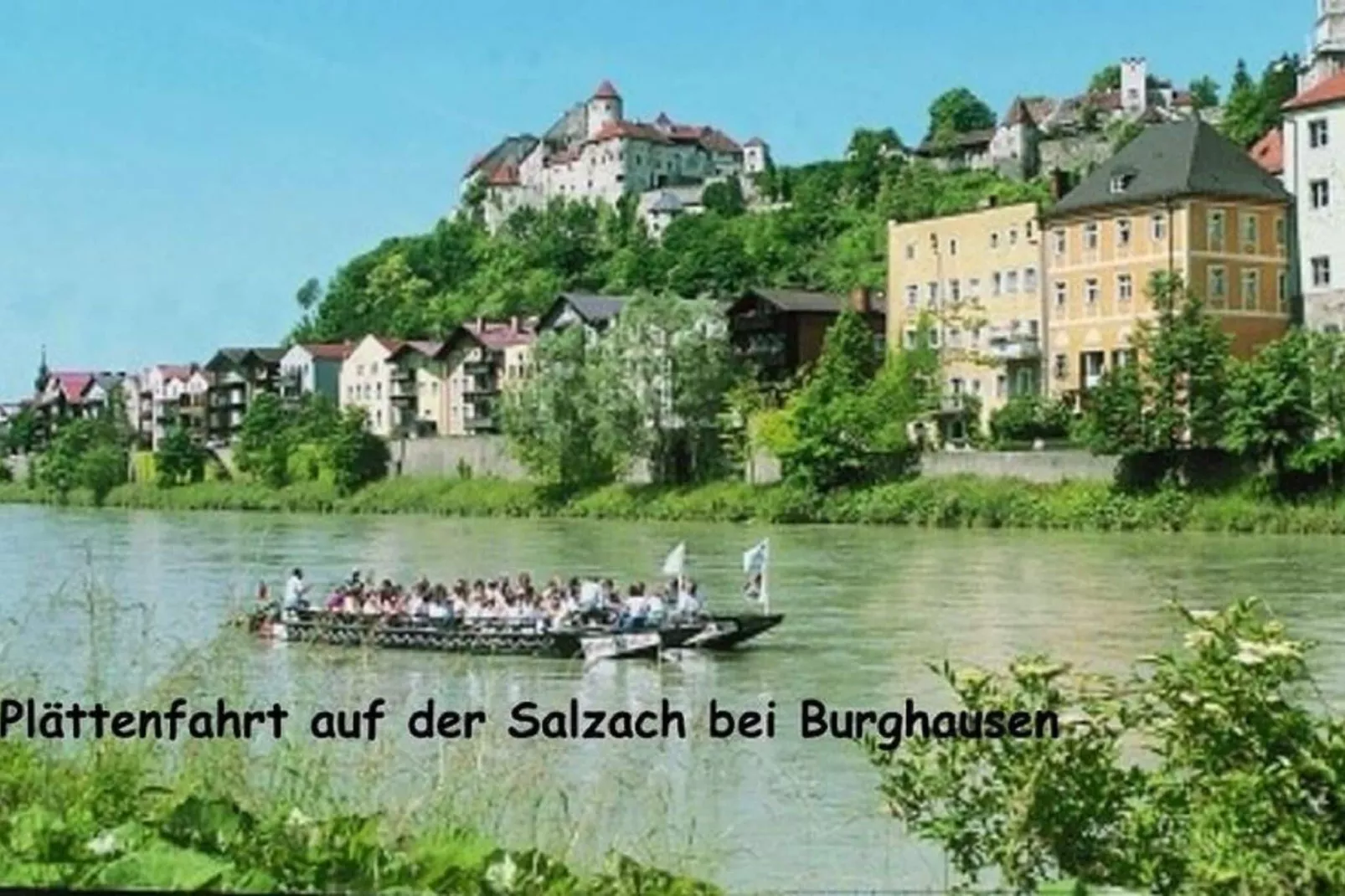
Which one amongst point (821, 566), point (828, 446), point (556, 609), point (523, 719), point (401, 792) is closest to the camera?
point (401, 792)

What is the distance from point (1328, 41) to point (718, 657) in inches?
1577

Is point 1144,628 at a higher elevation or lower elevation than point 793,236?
lower

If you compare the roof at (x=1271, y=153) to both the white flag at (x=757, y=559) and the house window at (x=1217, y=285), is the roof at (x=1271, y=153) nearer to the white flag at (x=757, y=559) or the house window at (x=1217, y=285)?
the house window at (x=1217, y=285)

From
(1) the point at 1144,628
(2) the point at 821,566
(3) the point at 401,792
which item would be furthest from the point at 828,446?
(3) the point at 401,792

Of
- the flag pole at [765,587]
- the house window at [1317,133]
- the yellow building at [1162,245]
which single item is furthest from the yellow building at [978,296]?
the flag pole at [765,587]

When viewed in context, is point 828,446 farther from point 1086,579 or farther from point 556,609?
point 556,609

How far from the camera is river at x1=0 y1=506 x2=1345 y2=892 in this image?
7250mm

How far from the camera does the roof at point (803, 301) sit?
5706 centimetres

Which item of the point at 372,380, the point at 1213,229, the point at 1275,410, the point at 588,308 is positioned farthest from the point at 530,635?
the point at 372,380

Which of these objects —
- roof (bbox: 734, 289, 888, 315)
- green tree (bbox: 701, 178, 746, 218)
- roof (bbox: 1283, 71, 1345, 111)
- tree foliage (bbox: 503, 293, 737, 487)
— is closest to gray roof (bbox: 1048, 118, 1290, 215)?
roof (bbox: 1283, 71, 1345, 111)

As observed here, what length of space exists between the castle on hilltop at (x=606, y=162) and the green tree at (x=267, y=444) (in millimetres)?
36750

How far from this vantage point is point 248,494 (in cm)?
6625

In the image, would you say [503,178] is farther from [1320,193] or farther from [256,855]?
[256,855]

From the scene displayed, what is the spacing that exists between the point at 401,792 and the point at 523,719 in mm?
6844
